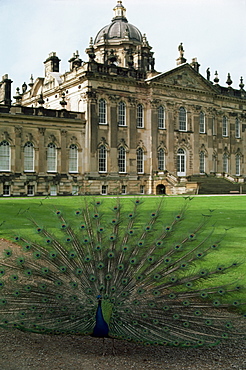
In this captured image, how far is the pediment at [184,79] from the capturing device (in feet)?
138

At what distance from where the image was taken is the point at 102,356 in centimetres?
453

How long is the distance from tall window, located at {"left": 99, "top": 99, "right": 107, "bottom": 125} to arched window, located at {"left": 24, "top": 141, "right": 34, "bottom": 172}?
676 cm

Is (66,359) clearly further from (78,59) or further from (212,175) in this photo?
(212,175)

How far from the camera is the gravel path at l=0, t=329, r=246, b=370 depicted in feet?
14.1

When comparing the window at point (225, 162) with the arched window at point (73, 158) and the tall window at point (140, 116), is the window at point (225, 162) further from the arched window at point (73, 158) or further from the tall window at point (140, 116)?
the arched window at point (73, 158)

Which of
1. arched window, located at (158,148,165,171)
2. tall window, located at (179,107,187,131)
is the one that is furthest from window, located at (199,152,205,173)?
arched window, located at (158,148,165,171)

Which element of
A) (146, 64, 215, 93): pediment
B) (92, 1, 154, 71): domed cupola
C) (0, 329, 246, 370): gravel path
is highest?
(92, 1, 154, 71): domed cupola

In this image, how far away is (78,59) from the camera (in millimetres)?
40375

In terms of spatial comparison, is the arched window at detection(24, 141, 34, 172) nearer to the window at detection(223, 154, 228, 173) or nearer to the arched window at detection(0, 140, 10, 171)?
the arched window at detection(0, 140, 10, 171)

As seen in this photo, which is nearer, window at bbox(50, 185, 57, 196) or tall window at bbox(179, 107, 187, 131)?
window at bbox(50, 185, 57, 196)

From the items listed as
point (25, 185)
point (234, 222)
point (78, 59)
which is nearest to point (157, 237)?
point (234, 222)

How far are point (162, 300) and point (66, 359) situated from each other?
3.72ft

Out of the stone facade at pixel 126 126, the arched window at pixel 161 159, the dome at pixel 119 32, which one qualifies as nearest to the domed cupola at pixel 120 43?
the dome at pixel 119 32

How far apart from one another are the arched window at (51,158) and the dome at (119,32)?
59.6 feet
